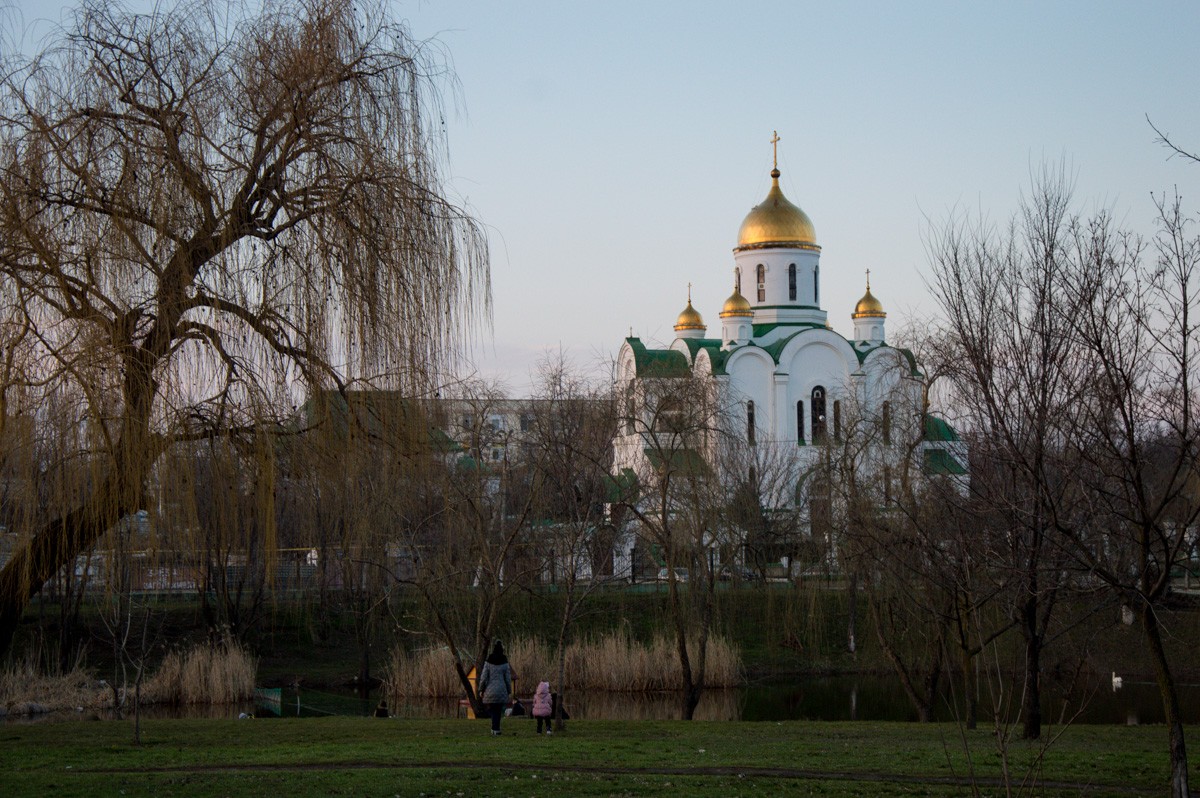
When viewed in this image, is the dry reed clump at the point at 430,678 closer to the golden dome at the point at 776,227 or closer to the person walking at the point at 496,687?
the person walking at the point at 496,687

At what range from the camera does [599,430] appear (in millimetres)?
23609

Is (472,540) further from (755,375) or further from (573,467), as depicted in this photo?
(755,375)

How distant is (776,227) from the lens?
5878cm

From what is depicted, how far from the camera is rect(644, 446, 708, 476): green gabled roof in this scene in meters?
22.7

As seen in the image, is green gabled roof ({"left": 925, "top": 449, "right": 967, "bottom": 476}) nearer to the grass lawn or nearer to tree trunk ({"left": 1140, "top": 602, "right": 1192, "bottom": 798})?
the grass lawn

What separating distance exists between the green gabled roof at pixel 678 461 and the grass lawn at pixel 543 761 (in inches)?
282

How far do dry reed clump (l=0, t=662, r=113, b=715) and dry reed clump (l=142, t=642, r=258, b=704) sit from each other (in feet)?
2.85

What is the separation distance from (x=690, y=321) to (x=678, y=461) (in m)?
32.2

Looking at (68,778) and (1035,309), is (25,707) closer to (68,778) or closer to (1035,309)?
(68,778)

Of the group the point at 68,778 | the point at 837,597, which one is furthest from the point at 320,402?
the point at 837,597

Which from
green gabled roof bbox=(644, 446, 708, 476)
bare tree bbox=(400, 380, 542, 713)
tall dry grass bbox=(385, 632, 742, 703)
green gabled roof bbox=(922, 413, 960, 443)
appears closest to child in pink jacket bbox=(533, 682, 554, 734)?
bare tree bbox=(400, 380, 542, 713)

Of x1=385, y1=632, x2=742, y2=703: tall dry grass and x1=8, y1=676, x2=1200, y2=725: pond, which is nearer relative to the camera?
x1=8, y1=676, x2=1200, y2=725: pond

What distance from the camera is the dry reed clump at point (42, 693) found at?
21.5 m

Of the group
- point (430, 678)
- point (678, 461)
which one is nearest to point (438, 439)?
point (430, 678)
